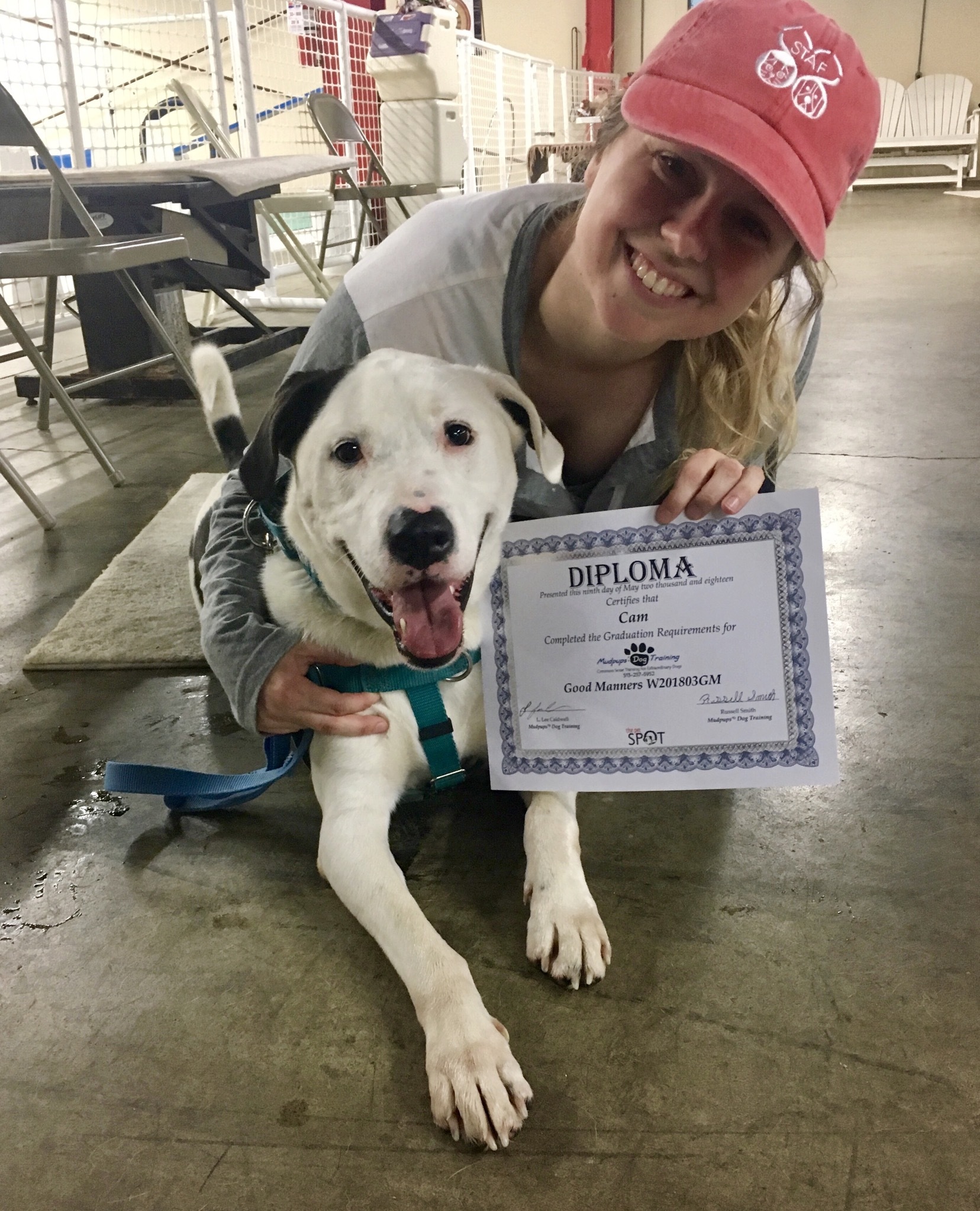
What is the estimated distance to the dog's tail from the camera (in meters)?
1.73

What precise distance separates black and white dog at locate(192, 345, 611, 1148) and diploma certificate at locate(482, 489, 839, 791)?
0.09 meters

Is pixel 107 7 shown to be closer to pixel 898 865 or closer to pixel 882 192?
pixel 898 865

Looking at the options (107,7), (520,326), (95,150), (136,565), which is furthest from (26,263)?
(107,7)

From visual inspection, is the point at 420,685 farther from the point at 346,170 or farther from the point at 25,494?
the point at 346,170

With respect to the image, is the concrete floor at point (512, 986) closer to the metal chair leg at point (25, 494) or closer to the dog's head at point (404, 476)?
the dog's head at point (404, 476)

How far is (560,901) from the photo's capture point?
121 cm

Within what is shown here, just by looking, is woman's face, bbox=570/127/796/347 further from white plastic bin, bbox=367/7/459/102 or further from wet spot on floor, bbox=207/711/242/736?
white plastic bin, bbox=367/7/459/102

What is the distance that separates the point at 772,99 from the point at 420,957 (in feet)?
3.46

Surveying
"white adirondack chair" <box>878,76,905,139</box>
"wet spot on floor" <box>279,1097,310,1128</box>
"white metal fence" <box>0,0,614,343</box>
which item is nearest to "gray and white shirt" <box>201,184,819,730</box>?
"wet spot on floor" <box>279,1097,310,1128</box>

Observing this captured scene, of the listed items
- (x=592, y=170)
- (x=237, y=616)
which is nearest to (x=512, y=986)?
(x=237, y=616)

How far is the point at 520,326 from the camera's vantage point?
1.42 m

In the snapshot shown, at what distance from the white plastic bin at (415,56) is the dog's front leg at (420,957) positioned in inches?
267

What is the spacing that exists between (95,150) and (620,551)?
5.54 m
